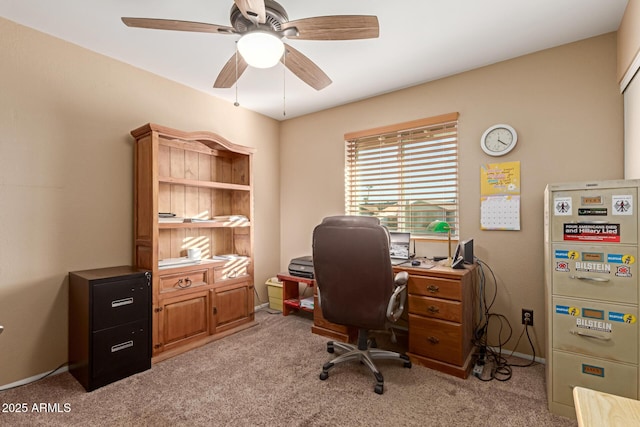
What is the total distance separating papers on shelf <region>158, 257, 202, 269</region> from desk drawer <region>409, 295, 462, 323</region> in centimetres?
195

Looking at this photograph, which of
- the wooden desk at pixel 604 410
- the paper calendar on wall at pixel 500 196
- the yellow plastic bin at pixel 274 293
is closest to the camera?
the wooden desk at pixel 604 410

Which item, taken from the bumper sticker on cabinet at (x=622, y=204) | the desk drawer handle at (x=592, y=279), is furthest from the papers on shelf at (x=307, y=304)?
the bumper sticker on cabinet at (x=622, y=204)

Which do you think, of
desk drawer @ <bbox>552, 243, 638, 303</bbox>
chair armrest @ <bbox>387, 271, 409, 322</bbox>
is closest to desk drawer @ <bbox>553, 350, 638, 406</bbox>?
desk drawer @ <bbox>552, 243, 638, 303</bbox>

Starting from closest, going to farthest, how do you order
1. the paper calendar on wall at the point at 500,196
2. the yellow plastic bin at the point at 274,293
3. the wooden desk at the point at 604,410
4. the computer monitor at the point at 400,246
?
the wooden desk at the point at 604,410
the paper calendar on wall at the point at 500,196
the computer monitor at the point at 400,246
the yellow plastic bin at the point at 274,293

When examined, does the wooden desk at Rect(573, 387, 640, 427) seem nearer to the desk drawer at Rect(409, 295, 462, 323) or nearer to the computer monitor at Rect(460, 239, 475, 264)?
the desk drawer at Rect(409, 295, 462, 323)

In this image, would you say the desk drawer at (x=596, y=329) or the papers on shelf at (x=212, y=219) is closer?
the desk drawer at (x=596, y=329)

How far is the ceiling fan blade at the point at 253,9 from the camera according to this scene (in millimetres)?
1339

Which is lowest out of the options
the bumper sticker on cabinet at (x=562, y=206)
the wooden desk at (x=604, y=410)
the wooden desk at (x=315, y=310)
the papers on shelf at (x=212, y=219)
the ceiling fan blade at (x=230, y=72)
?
the wooden desk at (x=315, y=310)

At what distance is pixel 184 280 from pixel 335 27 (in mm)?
2311

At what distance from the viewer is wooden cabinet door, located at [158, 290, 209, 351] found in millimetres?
2508

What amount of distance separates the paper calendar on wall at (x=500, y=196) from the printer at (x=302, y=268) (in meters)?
1.72

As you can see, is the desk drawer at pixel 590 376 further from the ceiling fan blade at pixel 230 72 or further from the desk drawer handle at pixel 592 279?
the ceiling fan blade at pixel 230 72

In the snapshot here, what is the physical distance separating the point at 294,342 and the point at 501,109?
2.75 metres

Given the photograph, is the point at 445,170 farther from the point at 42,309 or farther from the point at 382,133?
the point at 42,309
